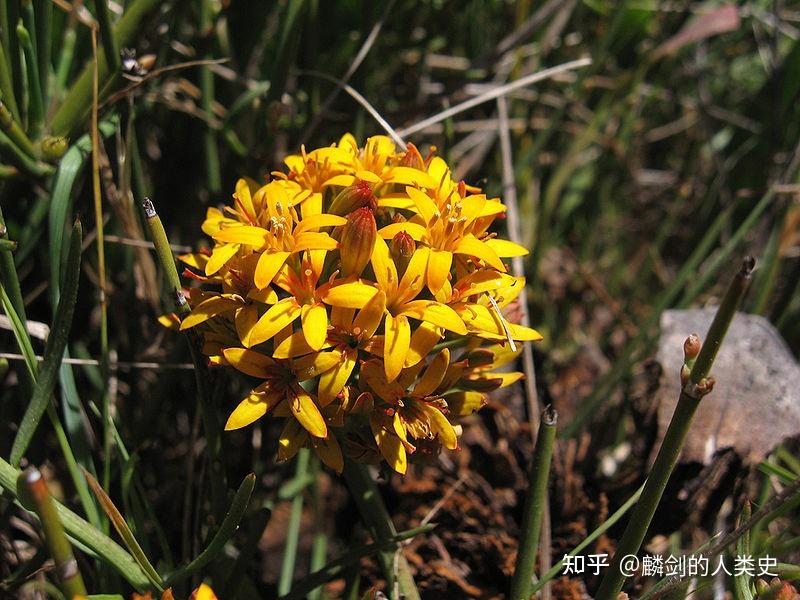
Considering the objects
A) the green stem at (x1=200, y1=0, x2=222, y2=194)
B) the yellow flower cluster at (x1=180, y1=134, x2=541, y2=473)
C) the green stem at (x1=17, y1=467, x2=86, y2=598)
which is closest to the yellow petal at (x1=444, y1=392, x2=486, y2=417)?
the yellow flower cluster at (x1=180, y1=134, x2=541, y2=473)

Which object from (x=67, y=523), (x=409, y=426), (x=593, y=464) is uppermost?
(x=409, y=426)

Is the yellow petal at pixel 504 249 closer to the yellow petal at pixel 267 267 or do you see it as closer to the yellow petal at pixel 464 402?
the yellow petal at pixel 464 402

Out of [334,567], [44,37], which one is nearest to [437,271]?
[334,567]

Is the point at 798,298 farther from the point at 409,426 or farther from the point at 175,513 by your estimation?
the point at 175,513

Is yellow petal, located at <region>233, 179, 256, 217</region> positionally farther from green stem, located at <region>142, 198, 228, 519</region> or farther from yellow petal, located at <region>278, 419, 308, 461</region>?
yellow petal, located at <region>278, 419, 308, 461</region>

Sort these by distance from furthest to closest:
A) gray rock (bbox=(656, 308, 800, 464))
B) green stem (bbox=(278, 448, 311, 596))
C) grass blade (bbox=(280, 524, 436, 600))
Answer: gray rock (bbox=(656, 308, 800, 464)) → green stem (bbox=(278, 448, 311, 596)) → grass blade (bbox=(280, 524, 436, 600))

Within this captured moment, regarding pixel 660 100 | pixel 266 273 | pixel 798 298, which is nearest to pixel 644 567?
pixel 266 273
